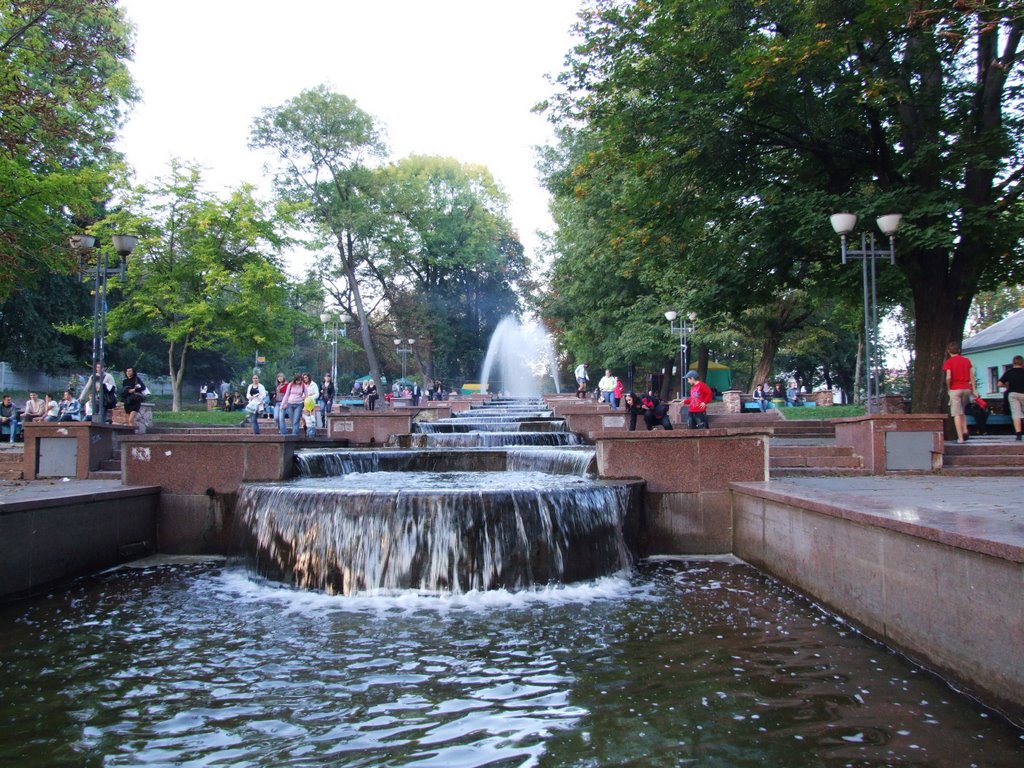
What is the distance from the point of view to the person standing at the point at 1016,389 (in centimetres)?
1480

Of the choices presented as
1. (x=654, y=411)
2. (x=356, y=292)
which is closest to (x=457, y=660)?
(x=654, y=411)

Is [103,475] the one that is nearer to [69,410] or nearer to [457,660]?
[457,660]

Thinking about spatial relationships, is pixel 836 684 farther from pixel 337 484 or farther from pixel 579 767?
pixel 337 484

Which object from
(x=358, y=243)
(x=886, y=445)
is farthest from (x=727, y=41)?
(x=358, y=243)

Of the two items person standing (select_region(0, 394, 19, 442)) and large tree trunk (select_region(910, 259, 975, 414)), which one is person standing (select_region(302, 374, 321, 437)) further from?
large tree trunk (select_region(910, 259, 975, 414))

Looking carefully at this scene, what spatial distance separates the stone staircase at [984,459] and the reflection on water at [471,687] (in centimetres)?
596

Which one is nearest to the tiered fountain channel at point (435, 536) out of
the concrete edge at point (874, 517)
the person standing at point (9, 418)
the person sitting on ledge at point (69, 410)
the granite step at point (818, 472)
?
the concrete edge at point (874, 517)

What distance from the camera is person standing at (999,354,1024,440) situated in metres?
14.8

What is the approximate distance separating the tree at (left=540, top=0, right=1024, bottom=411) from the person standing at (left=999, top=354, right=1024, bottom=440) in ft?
3.97

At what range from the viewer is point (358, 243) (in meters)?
45.0

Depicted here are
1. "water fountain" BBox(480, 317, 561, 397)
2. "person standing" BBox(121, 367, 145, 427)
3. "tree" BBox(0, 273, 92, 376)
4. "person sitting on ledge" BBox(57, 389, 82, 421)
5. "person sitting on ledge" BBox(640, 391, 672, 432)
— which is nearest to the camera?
"person sitting on ledge" BBox(640, 391, 672, 432)

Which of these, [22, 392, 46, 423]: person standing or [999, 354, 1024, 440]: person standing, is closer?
[999, 354, 1024, 440]: person standing

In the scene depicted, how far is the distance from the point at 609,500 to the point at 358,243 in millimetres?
38122

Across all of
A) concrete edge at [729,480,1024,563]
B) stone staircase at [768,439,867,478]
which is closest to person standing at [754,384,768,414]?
stone staircase at [768,439,867,478]
